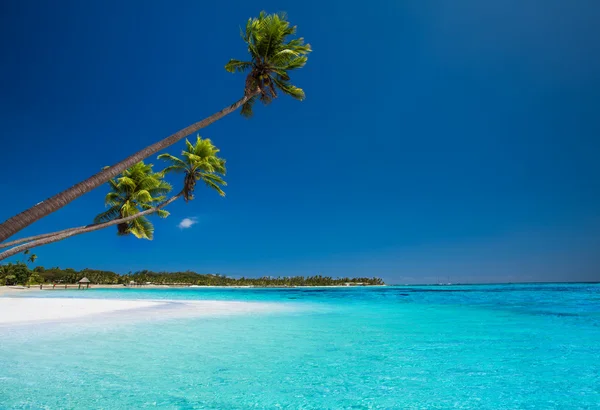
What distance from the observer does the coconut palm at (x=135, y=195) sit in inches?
636

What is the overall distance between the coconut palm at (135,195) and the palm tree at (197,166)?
1.10m

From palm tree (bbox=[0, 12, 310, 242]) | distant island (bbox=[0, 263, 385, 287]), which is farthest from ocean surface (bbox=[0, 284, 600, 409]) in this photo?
distant island (bbox=[0, 263, 385, 287])

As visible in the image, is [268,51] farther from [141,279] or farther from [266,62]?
[141,279]

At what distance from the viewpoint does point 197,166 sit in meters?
15.7

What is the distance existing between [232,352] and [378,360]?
3082mm

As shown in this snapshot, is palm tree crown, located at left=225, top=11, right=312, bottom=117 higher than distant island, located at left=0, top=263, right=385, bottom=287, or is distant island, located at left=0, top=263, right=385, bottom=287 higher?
palm tree crown, located at left=225, top=11, right=312, bottom=117

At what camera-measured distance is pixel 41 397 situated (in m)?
4.50

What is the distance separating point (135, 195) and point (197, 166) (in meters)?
3.58

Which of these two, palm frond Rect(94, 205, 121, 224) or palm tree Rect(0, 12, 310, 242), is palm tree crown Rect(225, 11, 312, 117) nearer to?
palm tree Rect(0, 12, 310, 242)

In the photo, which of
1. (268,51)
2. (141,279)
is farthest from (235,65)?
(141,279)

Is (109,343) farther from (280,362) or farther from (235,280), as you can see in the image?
(235,280)

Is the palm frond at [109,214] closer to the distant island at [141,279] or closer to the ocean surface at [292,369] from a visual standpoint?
the ocean surface at [292,369]

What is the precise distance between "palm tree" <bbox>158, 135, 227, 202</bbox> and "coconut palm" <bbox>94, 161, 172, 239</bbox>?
110cm

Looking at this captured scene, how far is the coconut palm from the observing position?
16.2m
